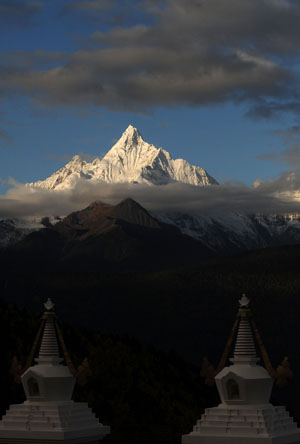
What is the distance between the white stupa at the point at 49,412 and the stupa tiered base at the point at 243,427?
33.9 ft

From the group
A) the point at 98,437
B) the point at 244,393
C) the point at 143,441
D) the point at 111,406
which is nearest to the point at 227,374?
the point at 244,393

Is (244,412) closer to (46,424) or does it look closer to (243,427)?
(243,427)

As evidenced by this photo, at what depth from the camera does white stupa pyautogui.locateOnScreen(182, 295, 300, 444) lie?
71.9 metres

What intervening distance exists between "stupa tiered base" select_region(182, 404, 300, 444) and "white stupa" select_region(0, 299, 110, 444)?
10342 mm

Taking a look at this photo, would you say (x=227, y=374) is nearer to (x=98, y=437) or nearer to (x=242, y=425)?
(x=242, y=425)

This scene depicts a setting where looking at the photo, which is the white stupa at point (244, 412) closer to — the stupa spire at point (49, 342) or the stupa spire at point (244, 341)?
the stupa spire at point (244, 341)

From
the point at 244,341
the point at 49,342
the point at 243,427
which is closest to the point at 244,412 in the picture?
the point at 243,427

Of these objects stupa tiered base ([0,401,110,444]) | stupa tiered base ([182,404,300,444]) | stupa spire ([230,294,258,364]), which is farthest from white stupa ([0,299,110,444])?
stupa spire ([230,294,258,364])

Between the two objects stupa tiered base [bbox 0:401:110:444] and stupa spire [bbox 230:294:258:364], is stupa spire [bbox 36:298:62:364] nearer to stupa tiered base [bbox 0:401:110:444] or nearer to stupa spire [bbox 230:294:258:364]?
stupa tiered base [bbox 0:401:110:444]

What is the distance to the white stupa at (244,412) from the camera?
71938 mm

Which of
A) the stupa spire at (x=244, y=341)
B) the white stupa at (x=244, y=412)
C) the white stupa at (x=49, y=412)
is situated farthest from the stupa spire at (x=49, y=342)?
the stupa spire at (x=244, y=341)

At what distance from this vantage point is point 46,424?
7856cm

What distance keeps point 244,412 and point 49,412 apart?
14.4m

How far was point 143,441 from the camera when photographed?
3622 inches
